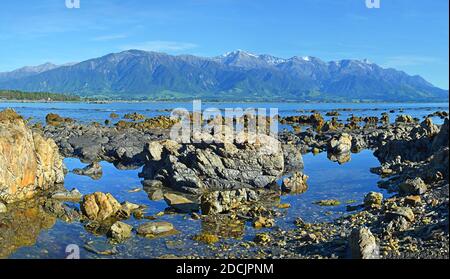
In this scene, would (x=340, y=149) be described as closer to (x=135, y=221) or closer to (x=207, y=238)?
(x=135, y=221)

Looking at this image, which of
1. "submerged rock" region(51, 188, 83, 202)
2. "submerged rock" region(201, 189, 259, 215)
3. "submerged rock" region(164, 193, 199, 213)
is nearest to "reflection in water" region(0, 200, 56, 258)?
"submerged rock" region(51, 188, 83, 202)

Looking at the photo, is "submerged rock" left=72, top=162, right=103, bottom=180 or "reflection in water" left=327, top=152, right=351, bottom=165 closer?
"submerged rock" left=72, top=162, right=103, bottom=180

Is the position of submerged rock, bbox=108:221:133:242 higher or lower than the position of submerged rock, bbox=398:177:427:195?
lower

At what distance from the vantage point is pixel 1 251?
73.6 feet

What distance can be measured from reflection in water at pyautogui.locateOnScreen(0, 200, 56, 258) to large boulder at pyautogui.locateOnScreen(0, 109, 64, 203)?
1.67 m

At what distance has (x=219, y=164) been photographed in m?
39.9

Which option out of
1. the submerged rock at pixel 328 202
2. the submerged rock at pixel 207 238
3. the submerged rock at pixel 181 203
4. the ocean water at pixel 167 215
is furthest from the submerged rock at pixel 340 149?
the submerged rock at pixel 207 238

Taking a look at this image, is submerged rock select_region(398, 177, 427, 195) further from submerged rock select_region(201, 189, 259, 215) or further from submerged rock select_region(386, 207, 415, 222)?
submerged rock select_region(201, 189, 259, 215)

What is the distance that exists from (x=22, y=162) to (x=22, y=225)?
921 centimetres

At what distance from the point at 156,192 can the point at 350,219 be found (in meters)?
15.8

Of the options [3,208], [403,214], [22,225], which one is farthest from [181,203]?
[403,214]

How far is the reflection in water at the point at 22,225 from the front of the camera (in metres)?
23.7

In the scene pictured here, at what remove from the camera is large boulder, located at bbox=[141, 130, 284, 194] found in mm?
38656
